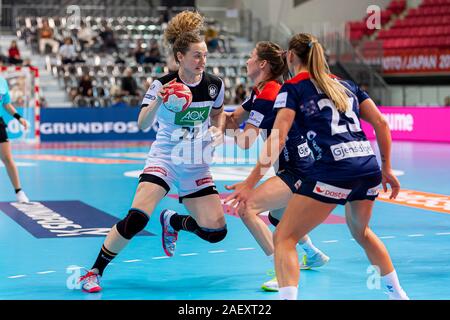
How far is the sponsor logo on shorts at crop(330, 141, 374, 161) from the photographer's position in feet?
18.5

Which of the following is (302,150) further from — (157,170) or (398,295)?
(398,295)

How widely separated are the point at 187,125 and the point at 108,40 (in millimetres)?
24018

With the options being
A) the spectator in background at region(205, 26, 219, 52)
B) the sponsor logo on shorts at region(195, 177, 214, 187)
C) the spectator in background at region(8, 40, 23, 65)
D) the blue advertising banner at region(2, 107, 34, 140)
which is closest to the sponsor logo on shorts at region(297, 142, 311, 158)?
the sponsor logo on shorts at region(195, 177, 214, 187)

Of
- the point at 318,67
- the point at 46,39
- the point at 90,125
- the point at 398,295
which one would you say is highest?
the point at 318,67

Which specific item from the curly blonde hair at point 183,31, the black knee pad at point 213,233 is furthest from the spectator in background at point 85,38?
the black knee pad at point 213,233

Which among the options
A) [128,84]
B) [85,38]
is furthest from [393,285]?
[85,38]

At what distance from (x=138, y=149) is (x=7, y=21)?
Answer: 40.3 ft

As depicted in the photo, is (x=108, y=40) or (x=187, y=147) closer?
(x=187, y=147)

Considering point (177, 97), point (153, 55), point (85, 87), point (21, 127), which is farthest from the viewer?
point (153, 55)

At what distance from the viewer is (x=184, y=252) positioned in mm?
8555

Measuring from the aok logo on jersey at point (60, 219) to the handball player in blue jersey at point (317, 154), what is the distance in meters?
4.23

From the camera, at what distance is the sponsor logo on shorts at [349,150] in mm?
5651

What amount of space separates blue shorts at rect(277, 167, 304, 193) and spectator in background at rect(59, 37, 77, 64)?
22.5 metres

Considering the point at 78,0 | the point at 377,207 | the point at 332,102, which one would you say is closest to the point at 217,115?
the point at 332,102
